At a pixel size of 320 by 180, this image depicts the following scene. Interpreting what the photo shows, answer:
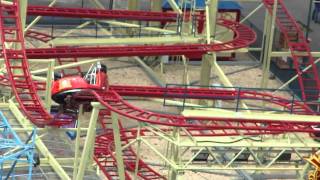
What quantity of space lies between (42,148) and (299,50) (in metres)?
12.7

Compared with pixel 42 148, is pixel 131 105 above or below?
above

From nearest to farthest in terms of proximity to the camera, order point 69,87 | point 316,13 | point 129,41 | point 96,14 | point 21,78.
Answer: point 69,87, point 21,78, point 129,41, point 96,14, point 316,13

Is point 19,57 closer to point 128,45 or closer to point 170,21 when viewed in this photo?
point 128,45

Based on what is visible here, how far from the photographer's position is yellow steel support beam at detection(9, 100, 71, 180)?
21.9 m

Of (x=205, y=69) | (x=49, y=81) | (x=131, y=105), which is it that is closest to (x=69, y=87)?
(x=131, y=105)

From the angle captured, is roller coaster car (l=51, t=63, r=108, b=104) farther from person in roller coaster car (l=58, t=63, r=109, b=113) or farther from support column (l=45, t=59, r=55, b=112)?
support column (l=45, t=59, r=55, b=112)

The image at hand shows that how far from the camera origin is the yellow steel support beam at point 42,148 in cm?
2188

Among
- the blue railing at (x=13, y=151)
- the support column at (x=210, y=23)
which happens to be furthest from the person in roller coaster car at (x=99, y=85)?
the support column at (x=210, y=23)

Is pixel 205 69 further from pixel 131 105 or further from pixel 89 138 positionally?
pixel 89 138

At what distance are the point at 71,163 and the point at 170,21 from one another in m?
11.5

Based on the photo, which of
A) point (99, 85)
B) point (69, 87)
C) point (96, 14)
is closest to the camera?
point (69, 87)

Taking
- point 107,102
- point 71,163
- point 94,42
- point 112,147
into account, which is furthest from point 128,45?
point 107,102

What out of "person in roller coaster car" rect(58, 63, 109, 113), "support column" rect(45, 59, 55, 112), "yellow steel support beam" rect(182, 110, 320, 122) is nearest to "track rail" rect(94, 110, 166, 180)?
"support column" rect(45, 59, 55, 112)

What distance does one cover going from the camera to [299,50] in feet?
103
